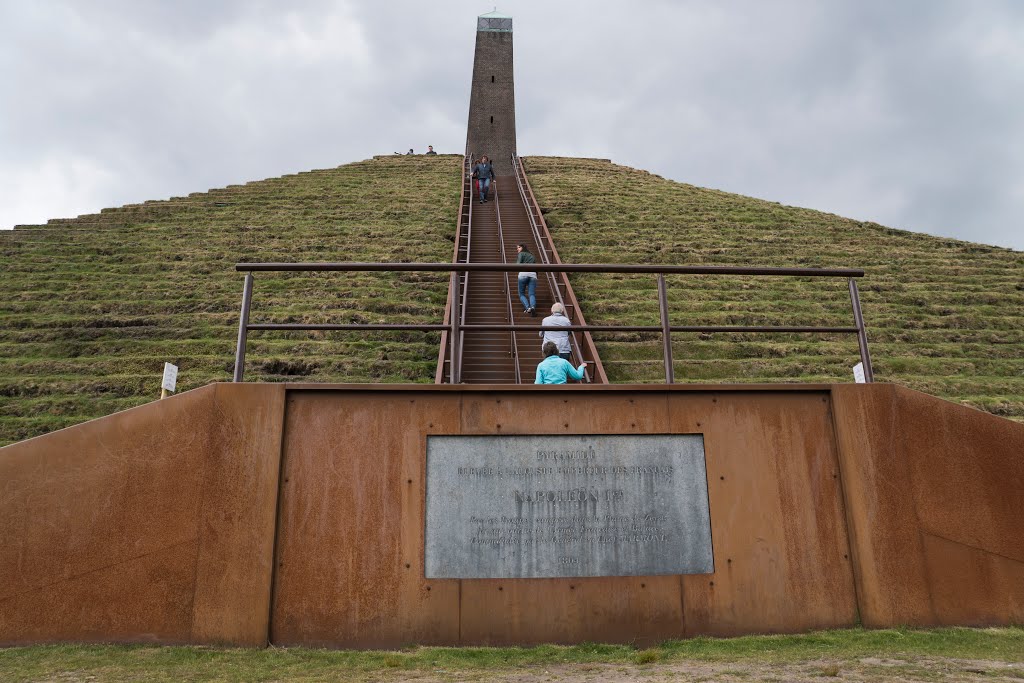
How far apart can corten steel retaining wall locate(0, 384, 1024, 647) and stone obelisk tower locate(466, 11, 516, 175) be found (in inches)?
1226

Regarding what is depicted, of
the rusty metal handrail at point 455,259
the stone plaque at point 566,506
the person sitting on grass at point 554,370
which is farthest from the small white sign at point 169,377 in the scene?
the person sitting on grass at point 554,370

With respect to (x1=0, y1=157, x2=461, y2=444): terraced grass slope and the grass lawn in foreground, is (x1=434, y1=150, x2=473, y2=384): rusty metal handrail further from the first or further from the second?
the grass lawn in foreground

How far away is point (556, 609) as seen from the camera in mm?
5359

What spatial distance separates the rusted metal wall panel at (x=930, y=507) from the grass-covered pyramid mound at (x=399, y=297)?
16.5 ft

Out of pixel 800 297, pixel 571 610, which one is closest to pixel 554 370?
pixel 571 610

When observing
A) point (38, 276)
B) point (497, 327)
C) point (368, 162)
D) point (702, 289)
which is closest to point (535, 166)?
point (368, 162)

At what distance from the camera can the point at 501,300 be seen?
1344 cm

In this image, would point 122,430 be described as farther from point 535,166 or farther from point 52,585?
point 535,166

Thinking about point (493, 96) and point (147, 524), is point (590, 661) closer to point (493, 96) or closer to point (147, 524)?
point (147, 524)

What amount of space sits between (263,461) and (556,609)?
2.33 metres

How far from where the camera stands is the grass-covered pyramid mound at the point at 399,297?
11148 mm

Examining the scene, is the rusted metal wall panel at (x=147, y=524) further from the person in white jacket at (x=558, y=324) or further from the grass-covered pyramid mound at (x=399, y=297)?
the grass-covered pyramid mound at (x=399, y=297)

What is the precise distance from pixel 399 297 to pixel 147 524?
29.6 feet

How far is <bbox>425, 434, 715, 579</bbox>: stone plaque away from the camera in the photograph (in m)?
5.44
